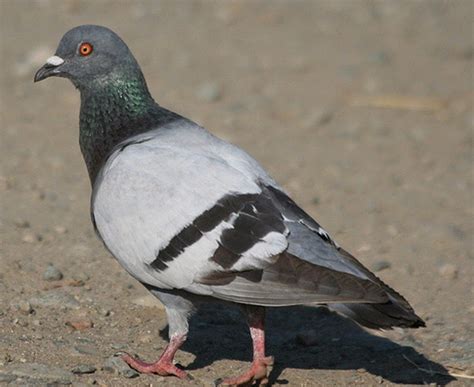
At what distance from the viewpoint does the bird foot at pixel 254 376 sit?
18.3 ft

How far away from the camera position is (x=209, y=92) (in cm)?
1132

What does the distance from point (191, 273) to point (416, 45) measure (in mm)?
8995

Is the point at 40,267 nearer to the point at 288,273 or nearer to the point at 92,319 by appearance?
the point at 92,319

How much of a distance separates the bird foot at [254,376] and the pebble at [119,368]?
0.46 m

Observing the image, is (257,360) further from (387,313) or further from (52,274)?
(52,274)

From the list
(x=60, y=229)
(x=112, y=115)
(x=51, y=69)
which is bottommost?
(x=60, y=229)

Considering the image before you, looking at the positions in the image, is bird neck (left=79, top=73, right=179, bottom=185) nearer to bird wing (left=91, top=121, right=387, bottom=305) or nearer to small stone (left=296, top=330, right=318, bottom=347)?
bird wing (left=91, top=121, right=387, bottom=305)

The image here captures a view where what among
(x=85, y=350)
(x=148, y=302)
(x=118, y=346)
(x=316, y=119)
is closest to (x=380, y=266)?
(x=148, y=302)

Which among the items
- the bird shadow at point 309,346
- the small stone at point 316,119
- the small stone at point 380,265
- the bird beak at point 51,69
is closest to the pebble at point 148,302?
the bird shadow at point 309,346

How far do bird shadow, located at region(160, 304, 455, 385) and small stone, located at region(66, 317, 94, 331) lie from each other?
1.49 feet

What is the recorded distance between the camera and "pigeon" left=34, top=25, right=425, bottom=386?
5.31 m

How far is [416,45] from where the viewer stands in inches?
539

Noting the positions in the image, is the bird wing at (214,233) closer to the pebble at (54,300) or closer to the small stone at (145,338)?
the small stone at (145,338)

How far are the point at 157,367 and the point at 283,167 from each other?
4.19m
